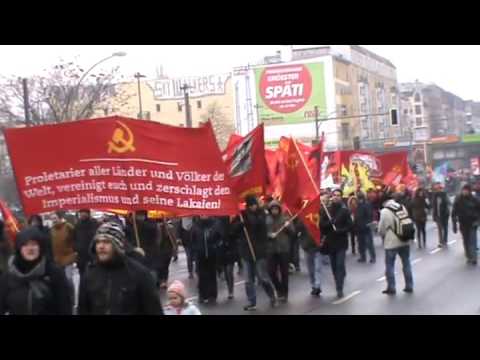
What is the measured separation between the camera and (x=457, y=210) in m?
16.7

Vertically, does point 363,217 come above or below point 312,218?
below

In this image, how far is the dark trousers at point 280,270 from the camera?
12938mm

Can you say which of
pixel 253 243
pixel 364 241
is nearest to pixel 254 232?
pixel 253 243

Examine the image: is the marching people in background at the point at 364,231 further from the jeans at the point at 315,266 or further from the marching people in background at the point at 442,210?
the jeans at the point at 315,266

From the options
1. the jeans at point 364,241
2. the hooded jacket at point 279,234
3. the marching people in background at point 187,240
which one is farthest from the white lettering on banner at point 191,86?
the hooded jacket at point 279,234

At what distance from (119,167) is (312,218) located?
→ 5162mm

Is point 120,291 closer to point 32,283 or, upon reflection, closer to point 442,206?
point 32,283

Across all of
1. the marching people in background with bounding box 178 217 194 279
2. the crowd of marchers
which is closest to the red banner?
the crowd of marchers

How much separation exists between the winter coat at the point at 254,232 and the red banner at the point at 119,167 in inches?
130

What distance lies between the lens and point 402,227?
12.9 metres

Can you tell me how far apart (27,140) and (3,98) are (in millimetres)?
27015

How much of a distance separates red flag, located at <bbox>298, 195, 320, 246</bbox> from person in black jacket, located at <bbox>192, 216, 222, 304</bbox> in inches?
52.3

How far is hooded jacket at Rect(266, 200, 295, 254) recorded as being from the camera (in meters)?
13.0

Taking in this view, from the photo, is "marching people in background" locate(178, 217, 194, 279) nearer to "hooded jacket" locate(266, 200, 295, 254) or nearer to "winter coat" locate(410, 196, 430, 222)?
"hooded jacket" locate(266, 200, 295, 254)
